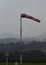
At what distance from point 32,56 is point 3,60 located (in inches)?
201

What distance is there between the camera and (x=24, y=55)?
48.6 metres

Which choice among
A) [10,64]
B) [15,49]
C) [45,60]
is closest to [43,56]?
[45,60]

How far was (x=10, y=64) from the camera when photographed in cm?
4197

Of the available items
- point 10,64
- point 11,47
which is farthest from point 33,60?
point 10,64

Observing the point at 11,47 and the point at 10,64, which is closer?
the point at 10,64

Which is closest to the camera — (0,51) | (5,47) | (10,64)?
(10,64)

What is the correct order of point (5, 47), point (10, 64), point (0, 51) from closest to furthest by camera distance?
point (10, 64)
point (0, 51)
point (5, 47)

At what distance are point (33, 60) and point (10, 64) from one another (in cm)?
806

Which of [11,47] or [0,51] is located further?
[11,47]

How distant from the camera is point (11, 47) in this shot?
48.8 metres

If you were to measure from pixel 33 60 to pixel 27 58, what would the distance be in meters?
1.09

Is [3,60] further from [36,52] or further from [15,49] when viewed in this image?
[36,52]

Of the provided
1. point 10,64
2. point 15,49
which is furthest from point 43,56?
point 10,64

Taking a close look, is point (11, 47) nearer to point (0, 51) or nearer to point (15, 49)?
point (15, 49)
